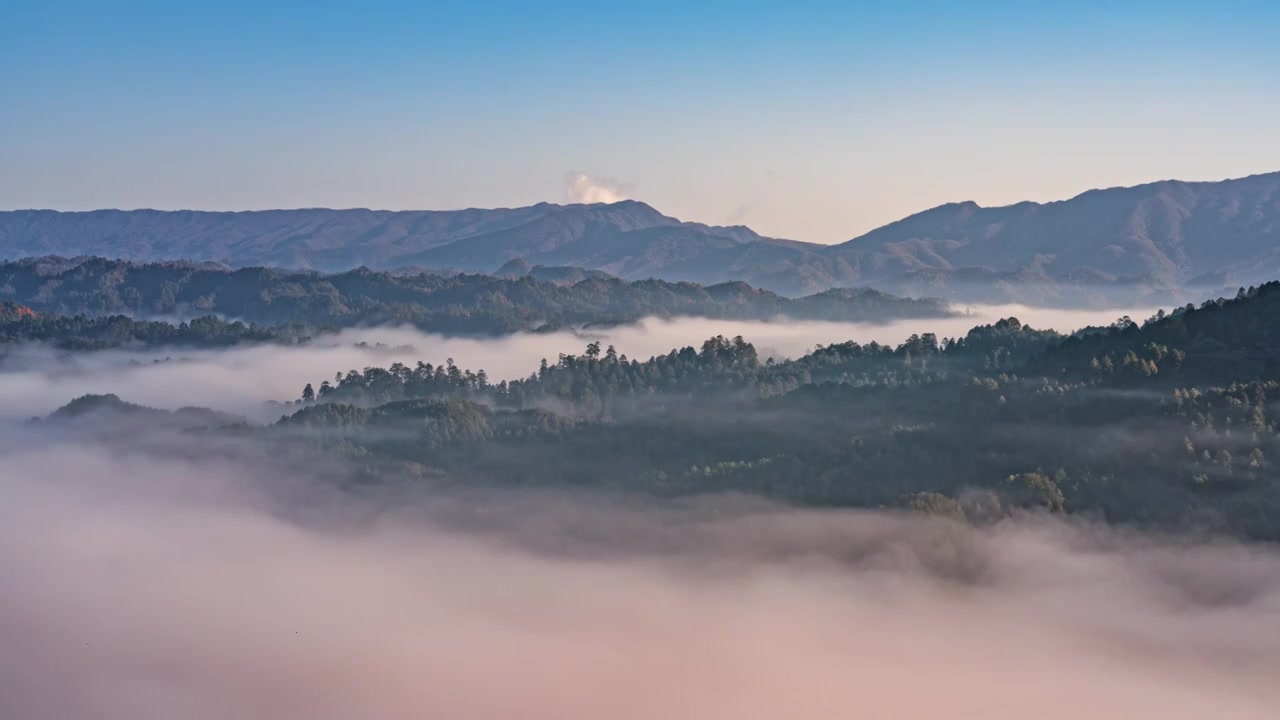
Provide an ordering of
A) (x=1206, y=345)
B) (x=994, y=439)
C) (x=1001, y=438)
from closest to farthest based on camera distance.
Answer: (x=1206, y=345)
(x=994, y=439)
(x=1001, y=438)

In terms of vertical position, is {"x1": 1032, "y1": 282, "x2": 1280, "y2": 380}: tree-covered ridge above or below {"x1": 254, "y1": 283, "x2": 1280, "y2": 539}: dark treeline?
above

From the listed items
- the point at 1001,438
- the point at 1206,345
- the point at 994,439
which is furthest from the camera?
the point at 1001,438

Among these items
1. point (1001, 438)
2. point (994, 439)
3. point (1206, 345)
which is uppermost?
point (1206, 345)

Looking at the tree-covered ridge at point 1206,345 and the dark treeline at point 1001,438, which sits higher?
the tree-covered ridge at point 1206,345

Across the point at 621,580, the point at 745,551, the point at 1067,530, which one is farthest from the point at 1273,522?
the point at 621,580

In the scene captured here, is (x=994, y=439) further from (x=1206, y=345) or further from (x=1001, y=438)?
(x=1206, y=345)

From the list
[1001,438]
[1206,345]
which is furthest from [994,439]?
[1206,345]

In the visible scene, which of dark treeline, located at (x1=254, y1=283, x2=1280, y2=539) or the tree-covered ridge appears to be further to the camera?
the tree-covered ridge

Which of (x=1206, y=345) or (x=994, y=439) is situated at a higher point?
(x=1206, y=345)

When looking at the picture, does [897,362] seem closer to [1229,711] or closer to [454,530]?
[454,530]

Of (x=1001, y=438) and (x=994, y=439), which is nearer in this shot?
(x=994, y=439)

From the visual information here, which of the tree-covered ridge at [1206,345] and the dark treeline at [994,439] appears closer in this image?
the dark treeline at [994,439]
